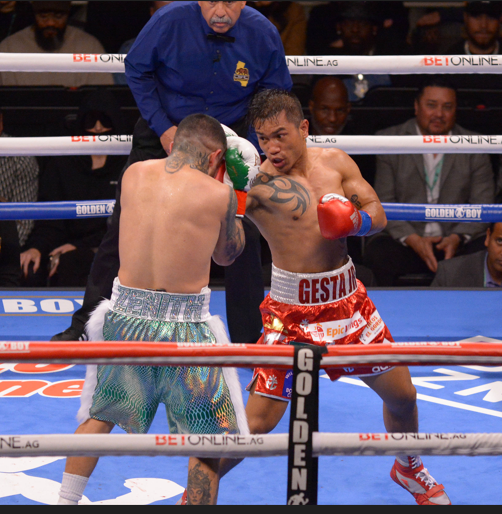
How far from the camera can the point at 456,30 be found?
5.34m

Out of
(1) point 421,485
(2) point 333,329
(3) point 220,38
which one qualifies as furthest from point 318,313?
(3) point 220,38

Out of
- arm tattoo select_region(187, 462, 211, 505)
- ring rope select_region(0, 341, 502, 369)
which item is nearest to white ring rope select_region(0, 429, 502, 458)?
ring rope select_region(0, 341, 502, 369)

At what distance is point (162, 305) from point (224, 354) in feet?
1.85

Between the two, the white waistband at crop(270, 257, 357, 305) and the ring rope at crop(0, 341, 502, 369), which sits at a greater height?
the white waistband at crop(270, 257, 357, 305)

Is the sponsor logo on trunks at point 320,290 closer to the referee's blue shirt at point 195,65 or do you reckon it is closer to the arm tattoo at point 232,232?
the arm tattoo at point 232,232

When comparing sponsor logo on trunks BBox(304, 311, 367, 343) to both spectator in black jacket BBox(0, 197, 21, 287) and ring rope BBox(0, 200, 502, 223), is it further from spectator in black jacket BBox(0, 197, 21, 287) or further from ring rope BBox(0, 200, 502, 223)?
spectator in black jacket BBox(0, 197, 21, 287)

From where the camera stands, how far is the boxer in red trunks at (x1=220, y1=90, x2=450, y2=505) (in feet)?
7.36

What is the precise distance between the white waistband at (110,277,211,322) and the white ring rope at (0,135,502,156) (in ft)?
A: 4.99

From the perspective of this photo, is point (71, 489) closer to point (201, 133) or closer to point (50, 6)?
point (201, 133)

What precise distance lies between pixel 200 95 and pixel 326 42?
8.34 feet

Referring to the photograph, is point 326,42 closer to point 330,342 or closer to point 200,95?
point 200,95

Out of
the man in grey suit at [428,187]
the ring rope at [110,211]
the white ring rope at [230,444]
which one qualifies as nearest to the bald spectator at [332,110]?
the man in grey suit at [428,187]

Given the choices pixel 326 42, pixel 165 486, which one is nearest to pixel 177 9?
pixel 165 486

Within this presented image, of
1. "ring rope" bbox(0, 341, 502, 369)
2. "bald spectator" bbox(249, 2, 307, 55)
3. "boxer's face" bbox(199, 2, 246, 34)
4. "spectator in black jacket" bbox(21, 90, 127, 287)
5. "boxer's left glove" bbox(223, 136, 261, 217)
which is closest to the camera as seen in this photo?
"ring rope" bbox(0, 341, 502, 369)
